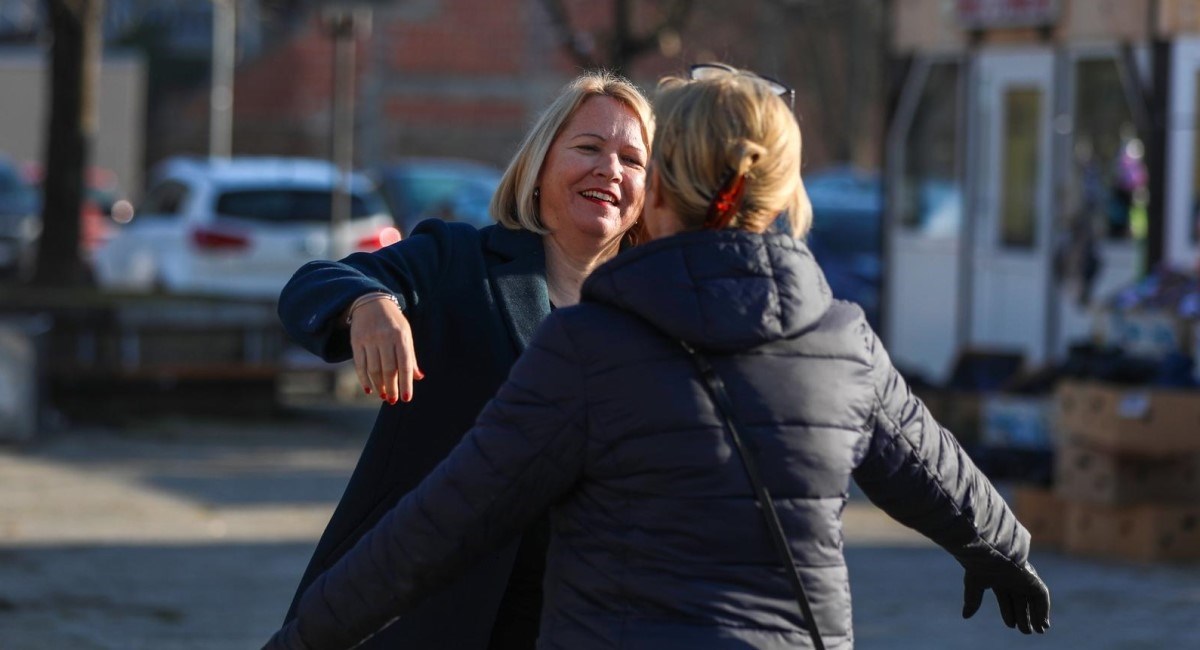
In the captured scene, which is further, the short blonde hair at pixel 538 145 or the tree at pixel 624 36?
the tree at pixel 624 36

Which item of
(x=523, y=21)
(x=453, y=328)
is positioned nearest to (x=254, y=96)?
(x=523, y=21)

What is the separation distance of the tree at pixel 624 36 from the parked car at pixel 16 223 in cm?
1146

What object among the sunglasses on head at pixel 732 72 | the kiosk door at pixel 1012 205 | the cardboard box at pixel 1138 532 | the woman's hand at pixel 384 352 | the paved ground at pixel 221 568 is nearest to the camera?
the sunglasses on head at pixel 732 72

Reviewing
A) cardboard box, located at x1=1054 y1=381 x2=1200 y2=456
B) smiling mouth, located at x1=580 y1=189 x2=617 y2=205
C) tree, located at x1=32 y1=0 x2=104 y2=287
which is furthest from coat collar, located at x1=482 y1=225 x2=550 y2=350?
tree, located at x1=32 y1=0 x2=104 y2=287

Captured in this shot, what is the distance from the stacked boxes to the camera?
9.20 meters

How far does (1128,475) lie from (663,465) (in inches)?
281

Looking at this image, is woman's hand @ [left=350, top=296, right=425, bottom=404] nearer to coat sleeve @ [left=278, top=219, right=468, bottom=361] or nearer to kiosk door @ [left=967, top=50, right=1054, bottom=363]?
coat sleeve @ [left=278, top=219, right=468, bottom=361]

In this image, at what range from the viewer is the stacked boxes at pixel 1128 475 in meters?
9.20

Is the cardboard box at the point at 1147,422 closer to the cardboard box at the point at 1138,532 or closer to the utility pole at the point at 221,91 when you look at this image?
the cardboard box at the point at 1138,532

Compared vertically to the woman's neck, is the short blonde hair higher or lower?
higher

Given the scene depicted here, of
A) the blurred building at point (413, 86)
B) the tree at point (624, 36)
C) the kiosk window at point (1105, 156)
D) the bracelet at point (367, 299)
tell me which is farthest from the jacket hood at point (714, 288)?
the blurred building at point (413, 86)

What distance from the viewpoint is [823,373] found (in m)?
2.72

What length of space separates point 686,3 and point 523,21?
2703cm

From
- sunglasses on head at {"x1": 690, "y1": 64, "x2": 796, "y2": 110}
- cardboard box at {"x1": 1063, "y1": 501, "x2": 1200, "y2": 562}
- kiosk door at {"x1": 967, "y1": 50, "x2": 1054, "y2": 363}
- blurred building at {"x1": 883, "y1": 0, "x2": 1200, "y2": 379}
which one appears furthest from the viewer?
kiosk door at {"x1": 967, "y1": 50, "x2": 1054, "y2": 363}
